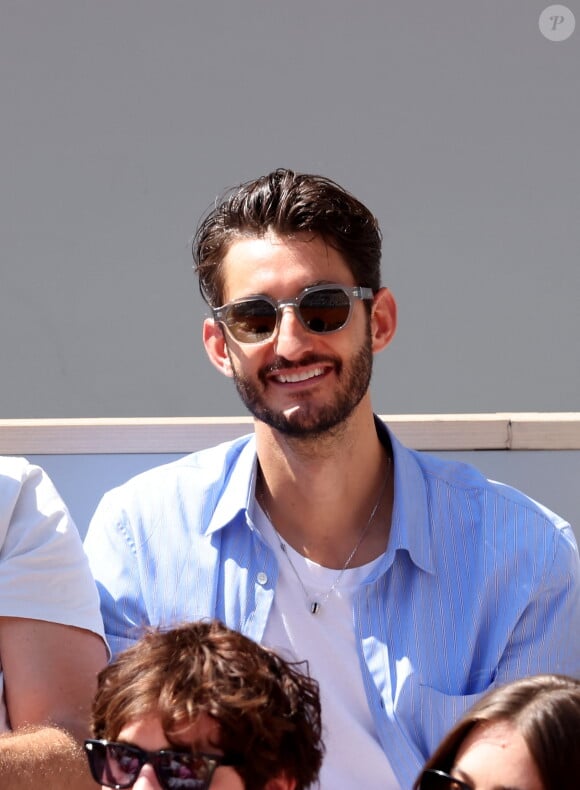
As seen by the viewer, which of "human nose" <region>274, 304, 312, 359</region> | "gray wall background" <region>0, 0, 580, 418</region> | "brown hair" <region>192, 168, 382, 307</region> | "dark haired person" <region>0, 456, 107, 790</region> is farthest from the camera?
"gray wall background" <region>0, 0, 580, 418</region>

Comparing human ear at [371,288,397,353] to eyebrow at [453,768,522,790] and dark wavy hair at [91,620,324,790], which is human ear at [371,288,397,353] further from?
eyebrow at [453,768,522,790]

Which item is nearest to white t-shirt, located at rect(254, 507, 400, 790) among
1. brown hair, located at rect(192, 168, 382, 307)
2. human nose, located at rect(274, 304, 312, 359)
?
human nose, located at rect(274, 304, 312, 359)

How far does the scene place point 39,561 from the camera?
2.04m

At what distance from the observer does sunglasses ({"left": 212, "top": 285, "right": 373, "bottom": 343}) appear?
7.95 ft

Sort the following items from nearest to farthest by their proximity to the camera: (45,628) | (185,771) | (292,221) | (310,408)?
(185,771) → (45,628) → (310,408) → (292,221)

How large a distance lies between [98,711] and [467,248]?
349cm

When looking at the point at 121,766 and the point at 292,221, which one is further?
the point at 292,221

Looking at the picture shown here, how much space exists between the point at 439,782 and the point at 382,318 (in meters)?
1.33

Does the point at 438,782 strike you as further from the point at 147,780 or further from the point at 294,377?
the point at 294,377

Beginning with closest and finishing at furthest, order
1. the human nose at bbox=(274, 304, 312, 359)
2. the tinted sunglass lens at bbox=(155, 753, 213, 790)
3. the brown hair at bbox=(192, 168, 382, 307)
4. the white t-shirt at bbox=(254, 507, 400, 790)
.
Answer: the tinted sunglass lens at bbox=(155, 753, 213, 790)
the white t-shirt at bbox=(254, 507, 400, 790)
the human nose at bbox=(274, 304, 312, 359)
the brown hair at bbox=(192, 168, 382, 307)

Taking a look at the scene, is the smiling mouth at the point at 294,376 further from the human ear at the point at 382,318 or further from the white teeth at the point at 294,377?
the human ear at the point at 382,318

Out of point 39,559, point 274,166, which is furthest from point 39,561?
point 274,166

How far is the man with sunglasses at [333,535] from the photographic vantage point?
2.32 metres

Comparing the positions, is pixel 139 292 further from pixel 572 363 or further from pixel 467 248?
pixel 572 363
